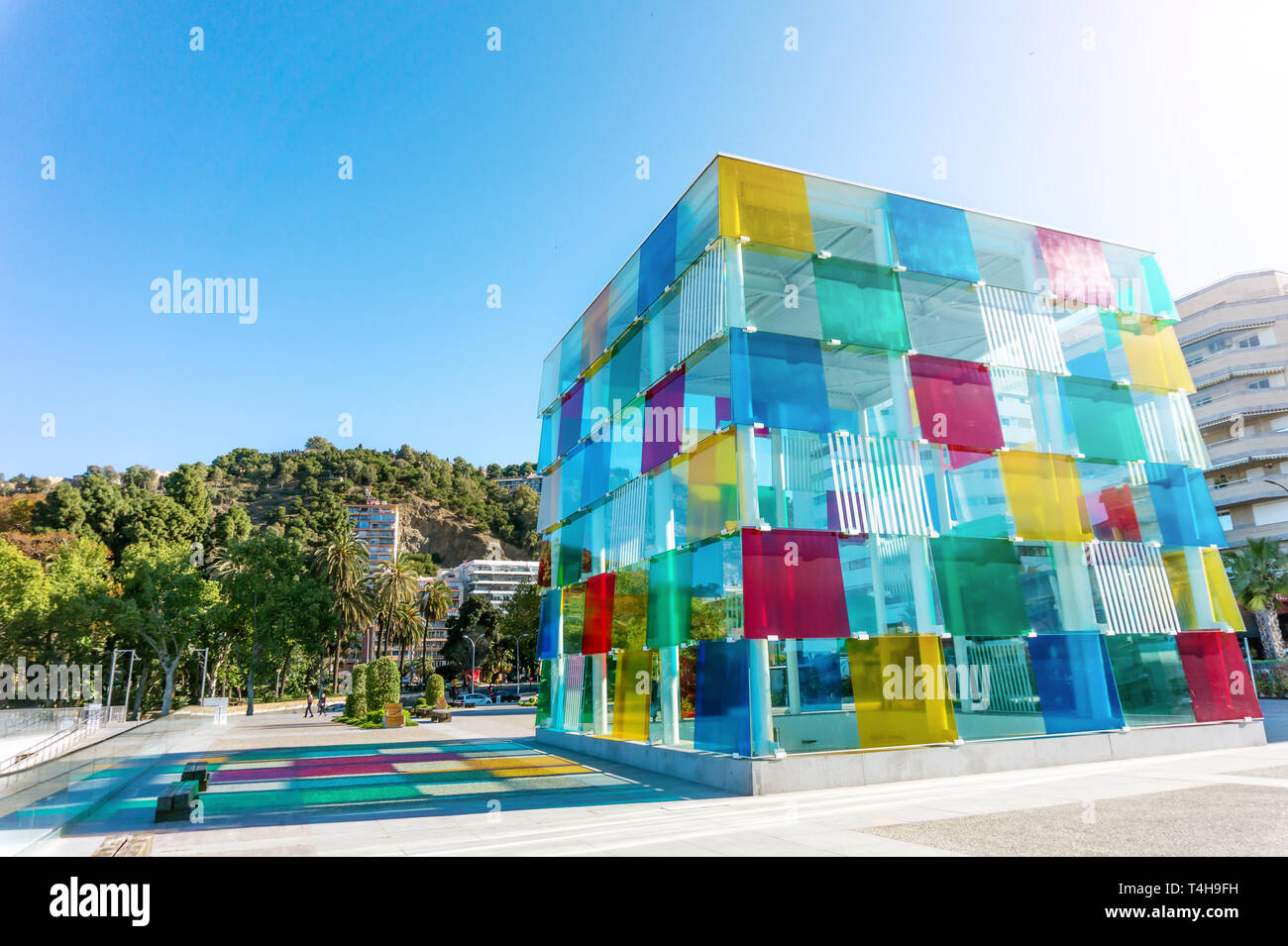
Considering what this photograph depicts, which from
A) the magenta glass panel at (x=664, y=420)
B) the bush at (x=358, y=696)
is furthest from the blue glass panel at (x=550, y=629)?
the bush at (x=358, y=696)

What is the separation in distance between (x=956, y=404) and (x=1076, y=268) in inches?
263

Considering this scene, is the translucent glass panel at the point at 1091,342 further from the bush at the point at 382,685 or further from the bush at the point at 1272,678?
the bush at the point at 382,685

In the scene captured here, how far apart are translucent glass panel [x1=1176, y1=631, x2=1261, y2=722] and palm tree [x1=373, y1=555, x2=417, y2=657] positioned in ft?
219

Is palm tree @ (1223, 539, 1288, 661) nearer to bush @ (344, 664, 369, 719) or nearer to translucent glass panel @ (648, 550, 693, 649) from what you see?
translucent glass panel @ (648, 550, 693, 649)

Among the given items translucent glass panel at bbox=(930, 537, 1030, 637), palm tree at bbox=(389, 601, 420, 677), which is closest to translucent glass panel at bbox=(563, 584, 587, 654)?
translucent glass panel at bbox=(930, 537, 1030, 637)

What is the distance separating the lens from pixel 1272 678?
3431cm

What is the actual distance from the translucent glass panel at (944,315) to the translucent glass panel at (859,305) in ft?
2.27

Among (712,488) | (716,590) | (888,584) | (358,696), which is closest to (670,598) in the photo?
(716,590)

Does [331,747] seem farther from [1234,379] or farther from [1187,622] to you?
[1234,379]

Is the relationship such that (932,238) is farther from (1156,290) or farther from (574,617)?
(574,617)

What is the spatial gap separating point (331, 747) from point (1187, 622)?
2516 cm

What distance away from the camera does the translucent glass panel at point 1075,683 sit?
15883 millimetres
